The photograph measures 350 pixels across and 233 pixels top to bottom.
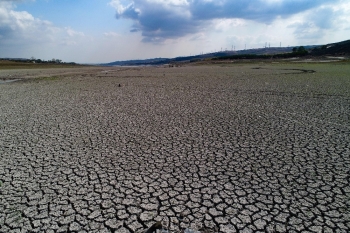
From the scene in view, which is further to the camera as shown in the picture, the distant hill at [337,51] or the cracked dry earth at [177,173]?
the distant hill at [337,51]

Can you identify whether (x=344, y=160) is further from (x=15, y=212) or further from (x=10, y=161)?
(x=10, y=161)

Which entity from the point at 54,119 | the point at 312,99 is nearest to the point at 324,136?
the point at 312,99

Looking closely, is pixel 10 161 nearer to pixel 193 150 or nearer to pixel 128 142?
pixel 128 142

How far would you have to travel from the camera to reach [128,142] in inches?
214

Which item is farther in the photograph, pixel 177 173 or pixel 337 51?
pixel 337 51

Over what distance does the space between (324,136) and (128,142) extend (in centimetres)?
511

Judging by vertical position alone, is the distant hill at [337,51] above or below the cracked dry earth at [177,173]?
above

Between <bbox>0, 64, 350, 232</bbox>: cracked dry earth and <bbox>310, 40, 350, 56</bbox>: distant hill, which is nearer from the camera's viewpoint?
<bbox>0, 64, 350, 232</bbox>: cracked dry earth

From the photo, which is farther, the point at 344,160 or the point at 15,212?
the point at 344,160

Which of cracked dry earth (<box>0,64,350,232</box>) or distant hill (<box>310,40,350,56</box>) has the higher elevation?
distant hill (<box>310,40,350,56</box>)

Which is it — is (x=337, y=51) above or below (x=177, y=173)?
above

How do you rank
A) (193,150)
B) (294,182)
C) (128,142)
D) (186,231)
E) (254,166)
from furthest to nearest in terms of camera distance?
(128,142)
(193,150)
(254,166)
(294,182)
(186,231)

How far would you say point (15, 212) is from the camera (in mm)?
2947

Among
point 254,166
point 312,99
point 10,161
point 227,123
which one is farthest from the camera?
point 312,99
